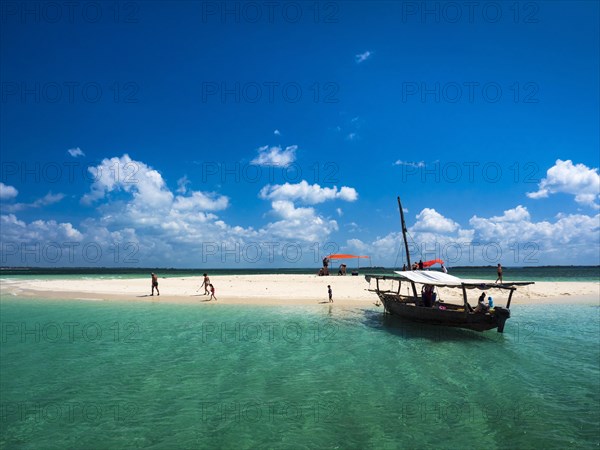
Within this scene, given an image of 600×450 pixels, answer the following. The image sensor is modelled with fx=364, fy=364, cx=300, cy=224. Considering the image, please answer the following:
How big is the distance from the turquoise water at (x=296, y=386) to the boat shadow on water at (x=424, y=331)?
179 mm

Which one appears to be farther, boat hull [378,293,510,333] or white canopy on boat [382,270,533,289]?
white canopy on boat [382,270,533,289]

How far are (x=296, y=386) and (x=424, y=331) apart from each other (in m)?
13.0

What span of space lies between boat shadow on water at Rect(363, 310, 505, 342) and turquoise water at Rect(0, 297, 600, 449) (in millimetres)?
179

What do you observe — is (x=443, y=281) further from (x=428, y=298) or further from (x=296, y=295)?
(x=296, y=295)

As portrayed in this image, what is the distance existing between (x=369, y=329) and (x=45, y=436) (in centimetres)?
1787

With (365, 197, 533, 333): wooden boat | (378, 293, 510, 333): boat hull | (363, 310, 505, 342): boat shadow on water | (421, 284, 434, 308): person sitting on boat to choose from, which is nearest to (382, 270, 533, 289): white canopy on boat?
(365, 197, 533, 333): wooden boat

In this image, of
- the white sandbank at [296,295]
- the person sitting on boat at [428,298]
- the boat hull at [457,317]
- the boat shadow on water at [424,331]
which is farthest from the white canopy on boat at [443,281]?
the white sandbank at [296,295]

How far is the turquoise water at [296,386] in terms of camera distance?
382 inches

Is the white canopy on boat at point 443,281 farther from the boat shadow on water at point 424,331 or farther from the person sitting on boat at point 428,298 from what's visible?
the boat shadow on water at point 424,331

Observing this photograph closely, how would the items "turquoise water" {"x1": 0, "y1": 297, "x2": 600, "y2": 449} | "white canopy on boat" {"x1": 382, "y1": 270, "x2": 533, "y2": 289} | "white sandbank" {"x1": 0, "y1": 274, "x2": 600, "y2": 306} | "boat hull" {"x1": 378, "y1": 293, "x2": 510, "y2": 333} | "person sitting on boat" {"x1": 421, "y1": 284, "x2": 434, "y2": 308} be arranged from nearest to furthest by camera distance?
1. "turquoise water" {"x1": 0, "y1": 297, "x2": 600, "y2": 449}
2. "boat hull" {"x1": 378, "y1": 293, "x2": 510, "y2": 333}
3. "white canopy on boat" {"x1": 382, "y1": 270, "x2": 533, "y2": 289}
4. "person sitting on boat" {"x1": 421, "y1": 284, "x2": 434, "y2": 308}
5. "white sandbank" {"x1": 0, "y1": 274, "x2": 600, "y2": 306}

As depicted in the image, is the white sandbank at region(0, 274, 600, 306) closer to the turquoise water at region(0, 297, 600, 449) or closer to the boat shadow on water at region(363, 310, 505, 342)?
the boat shadow on water at region(363, 310, 505, 342)

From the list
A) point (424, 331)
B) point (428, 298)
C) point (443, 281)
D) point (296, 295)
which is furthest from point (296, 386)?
point (296, 295)

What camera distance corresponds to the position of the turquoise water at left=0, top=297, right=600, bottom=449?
9.70 meters

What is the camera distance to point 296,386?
522 inches
